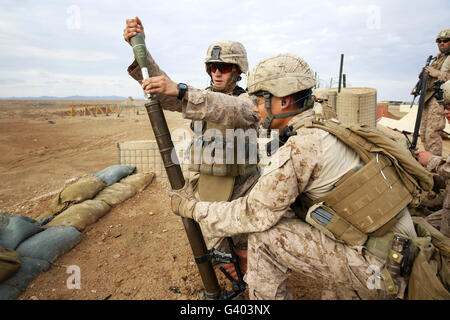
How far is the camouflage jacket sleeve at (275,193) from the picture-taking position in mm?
1740

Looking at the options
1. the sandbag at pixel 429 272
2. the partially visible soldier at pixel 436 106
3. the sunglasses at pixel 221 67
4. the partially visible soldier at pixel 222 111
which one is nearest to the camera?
the sandbag at pixel 429 272

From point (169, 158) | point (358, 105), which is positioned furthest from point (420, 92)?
point (169, 158)

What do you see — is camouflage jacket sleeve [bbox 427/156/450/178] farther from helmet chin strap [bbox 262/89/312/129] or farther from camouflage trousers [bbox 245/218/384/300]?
helmet chin strap [bbox 262/89/312/129]

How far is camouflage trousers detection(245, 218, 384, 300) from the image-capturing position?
69.0 inches

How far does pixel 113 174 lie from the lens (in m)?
4.93

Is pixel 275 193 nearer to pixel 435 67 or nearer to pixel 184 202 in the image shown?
pixel 184 202

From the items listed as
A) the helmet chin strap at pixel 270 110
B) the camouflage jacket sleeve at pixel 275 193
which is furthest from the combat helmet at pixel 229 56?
the camouflage jacket sleeve at pixel 275 193

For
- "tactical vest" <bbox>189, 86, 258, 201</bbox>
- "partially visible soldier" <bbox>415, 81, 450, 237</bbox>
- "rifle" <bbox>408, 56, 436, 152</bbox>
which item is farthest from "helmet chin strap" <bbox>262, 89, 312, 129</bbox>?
"rifle" <bbox>408, 56, 436, 152</bbox>

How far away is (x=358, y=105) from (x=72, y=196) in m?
7.73

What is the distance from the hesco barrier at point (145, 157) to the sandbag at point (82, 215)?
1413 mm

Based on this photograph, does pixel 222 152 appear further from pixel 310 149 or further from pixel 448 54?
pixel 448 54

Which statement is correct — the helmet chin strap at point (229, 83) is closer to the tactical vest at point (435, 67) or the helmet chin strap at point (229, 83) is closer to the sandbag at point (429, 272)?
the sandbag at point (429, 272)

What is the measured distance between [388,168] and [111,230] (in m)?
3.37
